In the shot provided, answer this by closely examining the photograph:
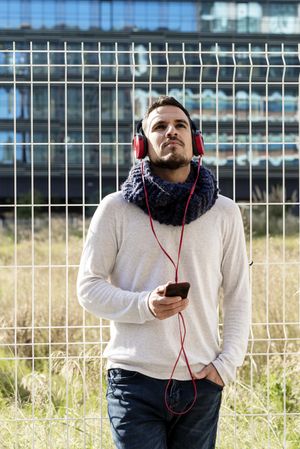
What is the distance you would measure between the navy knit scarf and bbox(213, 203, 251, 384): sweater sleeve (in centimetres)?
11

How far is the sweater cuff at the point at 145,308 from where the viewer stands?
234cm

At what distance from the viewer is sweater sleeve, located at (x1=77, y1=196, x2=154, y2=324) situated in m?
2.43

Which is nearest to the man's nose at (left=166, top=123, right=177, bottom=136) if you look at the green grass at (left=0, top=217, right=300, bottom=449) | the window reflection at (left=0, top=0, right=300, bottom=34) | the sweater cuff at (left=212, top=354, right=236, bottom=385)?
the sweater cuff at (left=212, top=354, right=236, bottom=385)

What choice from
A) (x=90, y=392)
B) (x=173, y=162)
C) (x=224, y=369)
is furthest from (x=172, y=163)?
(x=90, y=392)

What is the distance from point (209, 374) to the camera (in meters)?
2.45

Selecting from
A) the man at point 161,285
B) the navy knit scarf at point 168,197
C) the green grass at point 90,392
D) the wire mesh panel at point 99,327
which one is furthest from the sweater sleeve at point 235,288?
the green grass at point 90,392

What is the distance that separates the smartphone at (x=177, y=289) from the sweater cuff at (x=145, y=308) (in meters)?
0.14

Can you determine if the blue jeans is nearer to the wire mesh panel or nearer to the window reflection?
the wire mesh panel

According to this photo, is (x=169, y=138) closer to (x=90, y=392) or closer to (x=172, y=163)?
(x=172, y=163)

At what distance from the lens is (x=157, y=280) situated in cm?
246

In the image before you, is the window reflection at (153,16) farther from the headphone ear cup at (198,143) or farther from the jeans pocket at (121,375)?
the jeans pocket at (121,375)

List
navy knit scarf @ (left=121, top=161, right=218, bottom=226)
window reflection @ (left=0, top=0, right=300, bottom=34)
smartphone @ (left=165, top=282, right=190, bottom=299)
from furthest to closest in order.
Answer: window reflection @ (left=0, top=0, right=300, bottom=34)
navy knit scarf @ (left=121, top=161, right=218, bottom=226)
smartphone @ (left=165, top=282, right=190, bottom=299)

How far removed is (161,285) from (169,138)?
418 millimetres

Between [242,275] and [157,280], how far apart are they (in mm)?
283
